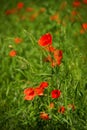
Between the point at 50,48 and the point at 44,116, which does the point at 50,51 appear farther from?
the point at 44,116

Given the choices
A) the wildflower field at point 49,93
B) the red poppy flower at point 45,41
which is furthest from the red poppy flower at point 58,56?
the red poppy flower at point 45,41

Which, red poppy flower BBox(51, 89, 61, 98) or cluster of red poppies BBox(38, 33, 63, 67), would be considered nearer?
red poppy flower BBox(51, 89, 61, 98)

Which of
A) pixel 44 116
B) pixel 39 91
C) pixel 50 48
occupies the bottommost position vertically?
pixel 44 116

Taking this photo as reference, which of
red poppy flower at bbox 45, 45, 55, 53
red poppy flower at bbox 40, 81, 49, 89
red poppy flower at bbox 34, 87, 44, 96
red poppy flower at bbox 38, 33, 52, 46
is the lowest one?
red poppy flower at bbox 34, 87, 44, 96

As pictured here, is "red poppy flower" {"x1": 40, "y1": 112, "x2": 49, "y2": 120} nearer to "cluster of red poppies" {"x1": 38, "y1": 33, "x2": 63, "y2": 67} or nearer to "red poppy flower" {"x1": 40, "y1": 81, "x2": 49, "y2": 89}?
"red poppy flower" {"x1": 40, "y1": 81, "x2": 49, "y2": 89}

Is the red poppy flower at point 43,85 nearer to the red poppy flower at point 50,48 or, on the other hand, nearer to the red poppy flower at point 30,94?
the red poppy flower at point 30,94

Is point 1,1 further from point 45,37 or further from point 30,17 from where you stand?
point 45,37

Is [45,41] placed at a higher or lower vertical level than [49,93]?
higher

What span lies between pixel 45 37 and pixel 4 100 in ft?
2.68

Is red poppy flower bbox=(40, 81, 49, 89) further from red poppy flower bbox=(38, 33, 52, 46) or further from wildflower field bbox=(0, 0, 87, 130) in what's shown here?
red poppy flower bbox=(38, 33, 52, 46)

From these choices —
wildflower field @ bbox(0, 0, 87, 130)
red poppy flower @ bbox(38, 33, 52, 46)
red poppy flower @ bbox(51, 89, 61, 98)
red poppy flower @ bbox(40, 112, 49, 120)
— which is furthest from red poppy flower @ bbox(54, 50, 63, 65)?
red poppy flower @ bbox(40, 112, 49, 120)

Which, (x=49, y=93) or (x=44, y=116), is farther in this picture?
(x=49, y=93)

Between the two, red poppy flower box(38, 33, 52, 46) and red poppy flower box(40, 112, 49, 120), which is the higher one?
red poppy flower box(38, 33, 52, 46)

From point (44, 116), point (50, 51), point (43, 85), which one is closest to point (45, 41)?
point (50, 51)
